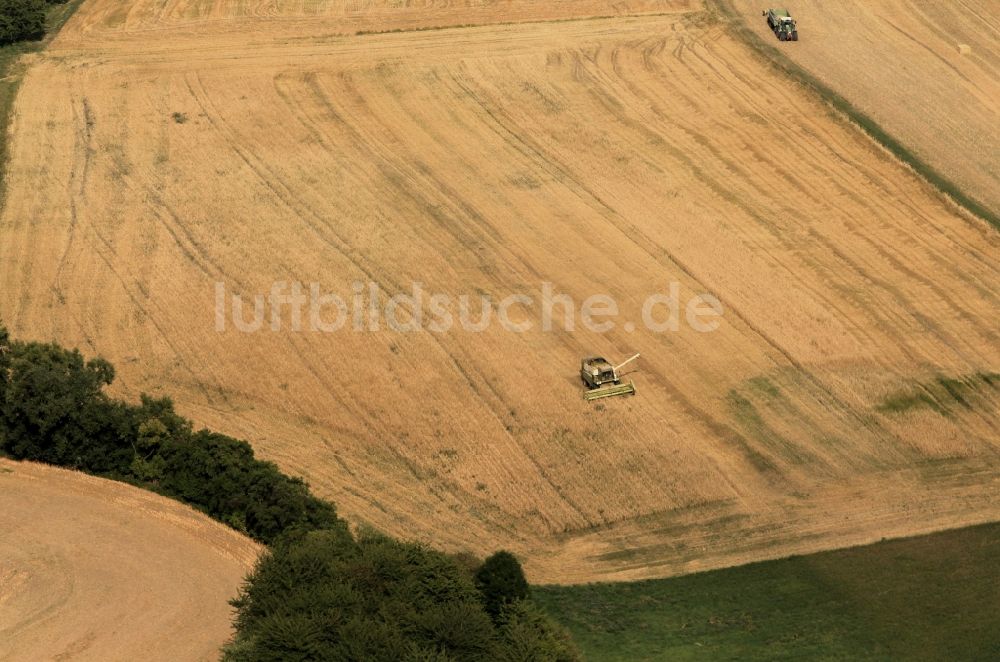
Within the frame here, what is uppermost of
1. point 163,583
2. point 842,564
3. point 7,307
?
point 7,307

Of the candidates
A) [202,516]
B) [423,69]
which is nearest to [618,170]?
[423,69]

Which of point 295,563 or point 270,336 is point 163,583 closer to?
point 295,563

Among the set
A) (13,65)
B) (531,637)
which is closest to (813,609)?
(531,637)

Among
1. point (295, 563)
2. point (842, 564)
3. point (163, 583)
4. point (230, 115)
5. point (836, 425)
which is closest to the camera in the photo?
point (295, 563)

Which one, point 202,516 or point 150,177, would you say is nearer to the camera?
point 202,516

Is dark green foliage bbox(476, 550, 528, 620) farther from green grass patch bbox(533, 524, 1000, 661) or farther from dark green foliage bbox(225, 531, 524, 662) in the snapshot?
green grass patch bbox(533, 524, 1000, 661)

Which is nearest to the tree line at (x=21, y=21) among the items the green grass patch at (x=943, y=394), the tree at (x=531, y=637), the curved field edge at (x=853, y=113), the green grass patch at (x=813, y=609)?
the curved field edge at (x=853, y=113)
